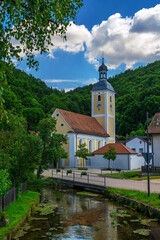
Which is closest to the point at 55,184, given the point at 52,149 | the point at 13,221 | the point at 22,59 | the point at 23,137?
the point at 52,149

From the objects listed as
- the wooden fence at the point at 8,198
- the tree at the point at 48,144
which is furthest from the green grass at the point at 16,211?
the tree at the point at 48,144

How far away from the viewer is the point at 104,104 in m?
51.7

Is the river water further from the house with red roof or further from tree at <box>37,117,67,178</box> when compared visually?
the house with red roof

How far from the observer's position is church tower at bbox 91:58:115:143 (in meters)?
51.4

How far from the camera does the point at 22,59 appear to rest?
7.02 m

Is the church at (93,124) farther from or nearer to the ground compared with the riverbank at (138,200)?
farther from the ground

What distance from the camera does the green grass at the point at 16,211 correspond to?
1057 cm

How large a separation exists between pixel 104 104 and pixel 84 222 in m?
40.4

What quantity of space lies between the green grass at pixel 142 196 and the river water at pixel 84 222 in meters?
0.97

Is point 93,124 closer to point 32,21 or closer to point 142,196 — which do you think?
point 142,196

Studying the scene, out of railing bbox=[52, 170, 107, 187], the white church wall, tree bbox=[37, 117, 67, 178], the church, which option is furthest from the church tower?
tree bbox=[37, 117, 67, 178]

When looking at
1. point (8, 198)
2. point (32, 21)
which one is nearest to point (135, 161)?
point (8, 198)

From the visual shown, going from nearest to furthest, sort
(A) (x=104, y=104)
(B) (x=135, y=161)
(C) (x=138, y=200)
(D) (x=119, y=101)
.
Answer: (C) (x=138, y=200) → (B) (x=135, y=161) → (A) (x=104, y=104) → (D) (x=119, y=101)

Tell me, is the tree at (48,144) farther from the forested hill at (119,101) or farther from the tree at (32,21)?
the forested hill at (119,101)
